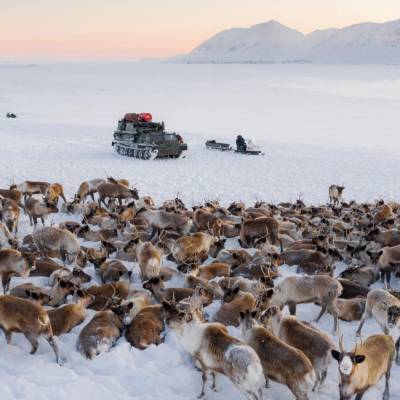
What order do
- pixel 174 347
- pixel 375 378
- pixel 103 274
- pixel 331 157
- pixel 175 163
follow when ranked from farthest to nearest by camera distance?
pixel 331 157 < pixel 175 163 < pixel 103 274 < pixel 174 347 < pixel 375 378

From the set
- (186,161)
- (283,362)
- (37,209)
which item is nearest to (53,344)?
(283,362)

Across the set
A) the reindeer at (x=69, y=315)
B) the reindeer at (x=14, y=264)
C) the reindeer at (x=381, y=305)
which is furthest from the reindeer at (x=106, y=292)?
the reindeer at (x=381, y=305)

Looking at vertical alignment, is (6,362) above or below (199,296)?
below

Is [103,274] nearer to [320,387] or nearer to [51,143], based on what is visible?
[320,387]

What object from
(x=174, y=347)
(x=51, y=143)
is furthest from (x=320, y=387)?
(x=51, y=143)

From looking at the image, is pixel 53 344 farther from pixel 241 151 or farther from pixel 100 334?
pixel 241 151

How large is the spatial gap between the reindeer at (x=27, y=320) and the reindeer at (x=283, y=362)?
274 cm

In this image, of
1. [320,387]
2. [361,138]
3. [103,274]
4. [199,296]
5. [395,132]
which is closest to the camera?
[320,387]

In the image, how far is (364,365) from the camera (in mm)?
6023

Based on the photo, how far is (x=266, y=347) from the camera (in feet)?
21.1

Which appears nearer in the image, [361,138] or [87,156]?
[87,156]

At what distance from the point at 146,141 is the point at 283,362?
22.8m

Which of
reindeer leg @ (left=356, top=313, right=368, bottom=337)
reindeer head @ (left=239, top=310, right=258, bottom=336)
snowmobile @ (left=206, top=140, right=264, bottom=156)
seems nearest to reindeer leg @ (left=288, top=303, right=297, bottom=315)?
reindeer leg @ (left=356, top=313, right=368, bottom=337)

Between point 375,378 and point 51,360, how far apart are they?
4.28 metres
